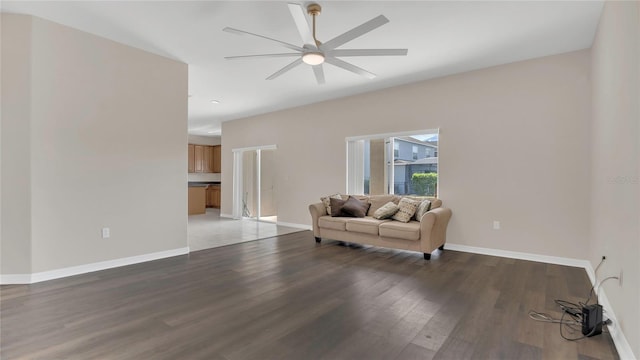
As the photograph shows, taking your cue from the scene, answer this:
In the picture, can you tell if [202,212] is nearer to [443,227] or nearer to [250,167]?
[250,167]

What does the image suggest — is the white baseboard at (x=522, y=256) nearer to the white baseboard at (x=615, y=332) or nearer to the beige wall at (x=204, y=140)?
the white baseboard at (x=615, y=332)

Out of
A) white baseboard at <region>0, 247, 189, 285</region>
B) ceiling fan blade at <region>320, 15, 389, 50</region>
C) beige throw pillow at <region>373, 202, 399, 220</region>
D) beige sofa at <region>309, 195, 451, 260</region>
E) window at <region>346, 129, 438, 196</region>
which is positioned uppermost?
ceiling fan blade at <region>320, 15, 389, 50</region>

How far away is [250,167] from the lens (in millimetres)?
8617

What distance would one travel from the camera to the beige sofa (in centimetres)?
424

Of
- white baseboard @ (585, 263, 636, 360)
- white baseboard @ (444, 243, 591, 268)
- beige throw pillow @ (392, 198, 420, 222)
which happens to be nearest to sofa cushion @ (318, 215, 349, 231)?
beige throw pillow @ (392, 198, 420, 222)

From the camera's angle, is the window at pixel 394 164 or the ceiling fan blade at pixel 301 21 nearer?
the ceiling fan blade at pixel 301 21

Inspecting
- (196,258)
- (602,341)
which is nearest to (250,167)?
(196,258)

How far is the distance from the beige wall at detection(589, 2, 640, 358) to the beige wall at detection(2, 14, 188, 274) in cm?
485

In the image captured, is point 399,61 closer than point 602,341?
No

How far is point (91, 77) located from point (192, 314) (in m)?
3.19

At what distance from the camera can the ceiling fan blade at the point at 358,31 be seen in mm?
2443

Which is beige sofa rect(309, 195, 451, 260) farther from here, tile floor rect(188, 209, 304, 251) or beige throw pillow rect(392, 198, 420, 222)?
tile floor rect(188, 209, 304, 251)

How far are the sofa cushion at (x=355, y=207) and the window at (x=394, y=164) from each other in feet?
2.33

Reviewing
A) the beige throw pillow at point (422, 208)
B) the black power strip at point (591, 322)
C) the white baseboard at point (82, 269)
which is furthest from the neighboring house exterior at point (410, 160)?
the white baseboard at point (82, 269)
